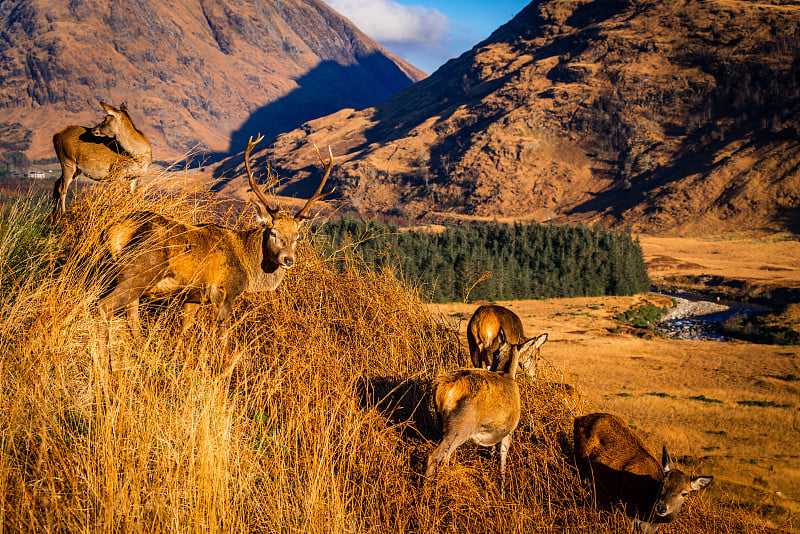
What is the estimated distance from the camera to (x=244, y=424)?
4.16m

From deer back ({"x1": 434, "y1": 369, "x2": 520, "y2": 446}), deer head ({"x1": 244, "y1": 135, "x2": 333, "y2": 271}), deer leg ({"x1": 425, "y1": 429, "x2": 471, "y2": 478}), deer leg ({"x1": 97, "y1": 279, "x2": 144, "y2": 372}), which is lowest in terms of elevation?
deer leg ({"x1": 425, "y1": 429, "x2": 471, "y2": 478})

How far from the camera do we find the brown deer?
4.59 m

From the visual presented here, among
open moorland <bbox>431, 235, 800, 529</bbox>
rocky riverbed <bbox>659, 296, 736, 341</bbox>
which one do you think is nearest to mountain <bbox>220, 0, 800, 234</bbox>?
rocky riverbed <bbox>659, 296, 736, 341</bbox>

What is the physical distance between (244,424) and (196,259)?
1654 millimetres

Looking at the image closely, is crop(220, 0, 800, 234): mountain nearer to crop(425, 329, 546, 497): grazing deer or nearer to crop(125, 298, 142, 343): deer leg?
crop(425, 329, 546, 497): grazing deer

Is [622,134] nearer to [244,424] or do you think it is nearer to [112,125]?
[112,125]

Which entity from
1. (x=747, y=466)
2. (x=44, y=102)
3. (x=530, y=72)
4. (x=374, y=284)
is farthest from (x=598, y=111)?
(x=44, y=102)

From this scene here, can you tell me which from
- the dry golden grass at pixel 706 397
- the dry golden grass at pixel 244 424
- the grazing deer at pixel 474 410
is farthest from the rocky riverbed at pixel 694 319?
the grazing deer at pixel 474 410

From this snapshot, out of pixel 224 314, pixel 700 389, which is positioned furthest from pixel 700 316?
pixel 224 314

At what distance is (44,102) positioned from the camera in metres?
198

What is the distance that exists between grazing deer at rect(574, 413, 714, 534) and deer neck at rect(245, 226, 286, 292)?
3.39m

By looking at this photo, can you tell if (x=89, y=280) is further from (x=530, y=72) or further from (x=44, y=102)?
(x=44, y=102)

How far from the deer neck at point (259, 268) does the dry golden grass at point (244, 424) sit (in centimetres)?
54

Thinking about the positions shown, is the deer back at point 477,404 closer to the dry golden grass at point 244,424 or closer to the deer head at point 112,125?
the dry golden grass at point 244,424
